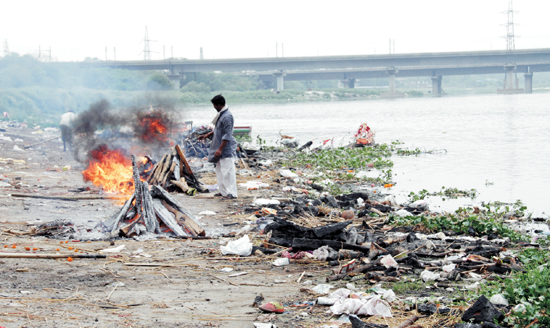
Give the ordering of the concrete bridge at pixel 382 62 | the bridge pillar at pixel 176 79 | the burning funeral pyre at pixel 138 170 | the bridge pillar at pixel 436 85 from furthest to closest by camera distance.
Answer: the bridge pillar at pixel 436 85
the concrete bridge at pixel 382 62
the bridge pillar at pixel 176 79
the burning funeral pyre at pixel 138 170

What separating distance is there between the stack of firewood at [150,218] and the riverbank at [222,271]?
326 millimetres

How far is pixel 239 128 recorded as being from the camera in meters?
23.0

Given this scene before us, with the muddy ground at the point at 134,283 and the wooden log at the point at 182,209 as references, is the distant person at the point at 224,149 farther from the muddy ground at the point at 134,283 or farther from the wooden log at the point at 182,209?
the wooden log at the point at 182,209

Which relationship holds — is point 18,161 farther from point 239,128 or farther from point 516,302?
point 516,302

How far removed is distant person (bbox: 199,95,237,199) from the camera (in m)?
9.75

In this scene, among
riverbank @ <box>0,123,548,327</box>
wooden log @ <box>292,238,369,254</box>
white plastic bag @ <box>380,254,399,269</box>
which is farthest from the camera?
wooden log @ <box>292,238,369,254</box>

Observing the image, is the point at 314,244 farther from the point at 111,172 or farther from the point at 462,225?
the point at 111,172

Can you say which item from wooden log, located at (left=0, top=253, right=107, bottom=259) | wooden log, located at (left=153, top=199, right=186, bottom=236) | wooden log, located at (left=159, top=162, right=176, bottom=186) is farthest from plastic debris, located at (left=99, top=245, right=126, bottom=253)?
wooden log, located at (left=159, top=162, right=176, bottom=186)

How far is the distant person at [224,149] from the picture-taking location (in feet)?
32.0

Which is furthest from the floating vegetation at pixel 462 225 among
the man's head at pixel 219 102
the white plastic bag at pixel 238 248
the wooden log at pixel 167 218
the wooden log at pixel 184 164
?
the wooden log at pixel 184 164

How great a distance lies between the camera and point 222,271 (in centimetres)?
552

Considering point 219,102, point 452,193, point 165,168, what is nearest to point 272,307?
point 219,102

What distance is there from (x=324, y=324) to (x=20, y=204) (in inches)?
256

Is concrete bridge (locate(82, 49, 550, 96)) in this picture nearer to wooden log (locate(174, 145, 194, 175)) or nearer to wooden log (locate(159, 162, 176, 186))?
wooden log (locate(174, 145, 194, 175))
